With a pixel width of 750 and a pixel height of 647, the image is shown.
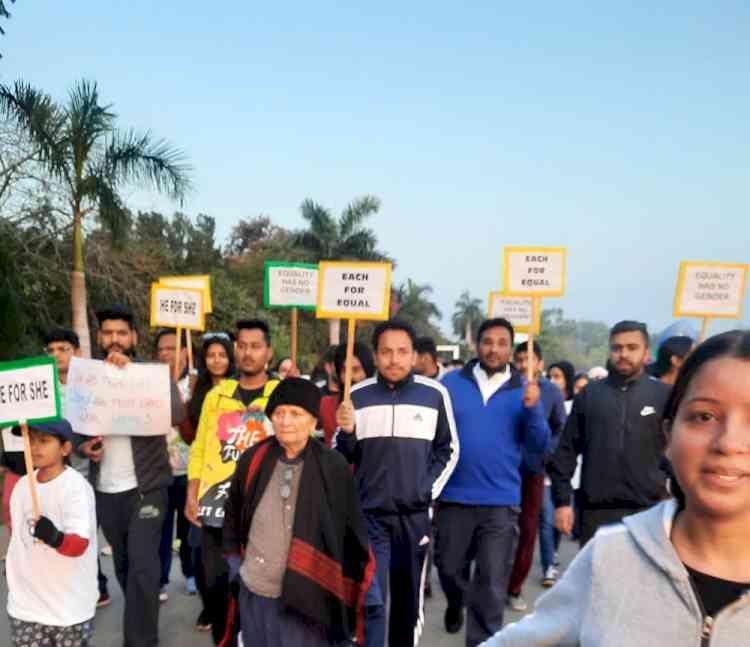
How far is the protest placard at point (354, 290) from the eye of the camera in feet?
16.7

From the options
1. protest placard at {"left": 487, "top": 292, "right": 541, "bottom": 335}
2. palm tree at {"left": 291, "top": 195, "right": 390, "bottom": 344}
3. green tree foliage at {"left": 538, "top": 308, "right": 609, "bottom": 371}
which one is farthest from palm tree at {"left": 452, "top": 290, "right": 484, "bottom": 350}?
protest placard at {"left": 487, "top": 292, "right": 541, "bottom": 335}

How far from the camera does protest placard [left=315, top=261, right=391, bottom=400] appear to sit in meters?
5.10

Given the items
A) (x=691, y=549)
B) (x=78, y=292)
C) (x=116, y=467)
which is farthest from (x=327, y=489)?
(x=78, y=292)

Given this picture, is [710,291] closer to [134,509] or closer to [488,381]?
[488,381]

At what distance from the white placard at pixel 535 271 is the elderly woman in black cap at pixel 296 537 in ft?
8.49

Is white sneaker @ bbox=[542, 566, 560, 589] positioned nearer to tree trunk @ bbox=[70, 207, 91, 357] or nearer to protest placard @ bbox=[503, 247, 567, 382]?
protest placard @ bbox=[503, 247, 567, 382]

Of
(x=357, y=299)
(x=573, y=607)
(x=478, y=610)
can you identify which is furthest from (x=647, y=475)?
(x=573, y=607)

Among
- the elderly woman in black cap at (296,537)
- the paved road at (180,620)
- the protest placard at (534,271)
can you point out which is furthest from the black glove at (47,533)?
the protest placard at (534,271)

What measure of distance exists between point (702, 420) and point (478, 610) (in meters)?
3.66

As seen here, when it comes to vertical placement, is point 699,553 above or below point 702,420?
below

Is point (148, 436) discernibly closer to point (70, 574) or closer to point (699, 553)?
point (70, 574)

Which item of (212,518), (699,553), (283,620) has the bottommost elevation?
(283,620)

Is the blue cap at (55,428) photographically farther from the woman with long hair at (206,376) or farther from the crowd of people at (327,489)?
the woman with long hair at (206,376)

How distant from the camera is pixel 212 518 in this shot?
4172 mm
